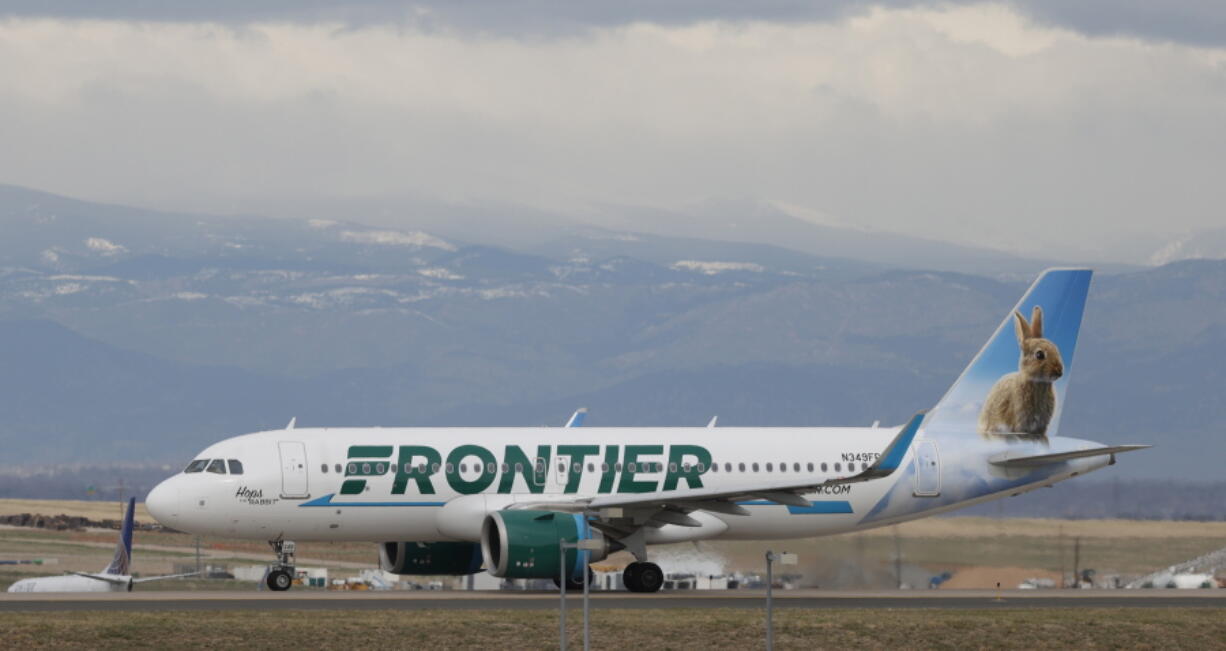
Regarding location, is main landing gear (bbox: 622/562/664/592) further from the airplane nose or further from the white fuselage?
the airplane nose

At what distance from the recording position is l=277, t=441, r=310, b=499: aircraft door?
156 feet

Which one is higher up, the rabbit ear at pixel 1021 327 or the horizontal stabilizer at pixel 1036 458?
the rabbit ear at pixel 1021 327

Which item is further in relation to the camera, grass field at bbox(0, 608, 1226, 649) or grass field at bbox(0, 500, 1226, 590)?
grass field at bbox(0, 500, 1226, 590)

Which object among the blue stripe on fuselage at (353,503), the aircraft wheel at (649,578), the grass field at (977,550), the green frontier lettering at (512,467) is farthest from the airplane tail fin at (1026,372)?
the blue stripe on fuselage at (353,503)

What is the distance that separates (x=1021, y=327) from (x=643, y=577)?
40.8 feet

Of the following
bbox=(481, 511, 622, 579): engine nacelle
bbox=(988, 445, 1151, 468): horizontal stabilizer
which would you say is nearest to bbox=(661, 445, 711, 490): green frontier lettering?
bbox=(481, 511, 622, 579): engine nacelle

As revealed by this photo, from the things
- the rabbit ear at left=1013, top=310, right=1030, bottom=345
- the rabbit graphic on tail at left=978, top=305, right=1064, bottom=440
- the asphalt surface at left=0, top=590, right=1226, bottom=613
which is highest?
the rabbit ear at left=1013, top=310, right=1030, bottom=345

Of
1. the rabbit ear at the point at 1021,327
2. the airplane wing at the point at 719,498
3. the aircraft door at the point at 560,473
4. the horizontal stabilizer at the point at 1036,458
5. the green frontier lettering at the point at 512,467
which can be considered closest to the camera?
the airplane wing at the point at 719,498

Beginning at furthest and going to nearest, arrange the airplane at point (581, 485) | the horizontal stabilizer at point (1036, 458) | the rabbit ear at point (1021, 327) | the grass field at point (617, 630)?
the rabbit ear at point (1021, 327) → the horizontal stabilizer at point (1036, 458) → the airplane at point (581, 485) → the grass field at point (617, 630)

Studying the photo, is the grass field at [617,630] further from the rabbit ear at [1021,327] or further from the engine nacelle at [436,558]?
the rabbit ear at [1021,327]

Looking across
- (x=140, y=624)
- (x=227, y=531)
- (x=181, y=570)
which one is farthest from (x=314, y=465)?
(x=181, y=570)

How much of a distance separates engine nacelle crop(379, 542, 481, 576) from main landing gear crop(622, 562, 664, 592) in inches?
163

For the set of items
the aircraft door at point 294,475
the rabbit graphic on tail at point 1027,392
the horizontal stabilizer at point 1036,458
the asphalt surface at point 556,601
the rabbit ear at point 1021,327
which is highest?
the rabbit ear at point 1021,327

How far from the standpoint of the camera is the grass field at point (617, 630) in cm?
3559
